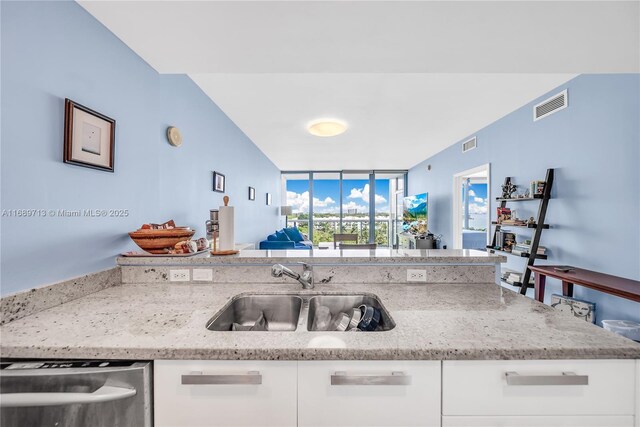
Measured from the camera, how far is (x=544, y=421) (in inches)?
31.0

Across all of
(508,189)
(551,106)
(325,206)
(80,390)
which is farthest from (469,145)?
(80,390)

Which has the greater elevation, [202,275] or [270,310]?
[202,275]

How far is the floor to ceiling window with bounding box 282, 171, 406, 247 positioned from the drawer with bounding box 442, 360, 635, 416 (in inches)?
284

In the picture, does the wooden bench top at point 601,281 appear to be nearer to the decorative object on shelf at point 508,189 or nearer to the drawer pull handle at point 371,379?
the decorative object on shelf at point 508,189

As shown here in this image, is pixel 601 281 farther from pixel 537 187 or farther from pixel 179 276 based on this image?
pixel 179 276

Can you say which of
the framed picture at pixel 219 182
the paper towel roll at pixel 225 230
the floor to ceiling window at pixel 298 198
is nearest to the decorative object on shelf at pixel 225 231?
the paper towel roll at pixel 225 230

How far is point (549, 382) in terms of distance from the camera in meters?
0.77

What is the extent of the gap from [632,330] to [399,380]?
2.21m

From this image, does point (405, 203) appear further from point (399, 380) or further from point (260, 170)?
point (399, 380)

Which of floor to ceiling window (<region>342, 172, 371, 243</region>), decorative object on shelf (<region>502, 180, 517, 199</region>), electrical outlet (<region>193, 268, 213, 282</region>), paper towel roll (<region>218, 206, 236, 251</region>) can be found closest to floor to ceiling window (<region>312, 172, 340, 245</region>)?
floor to ceiling window (<region>342, 172, 371, 243</region>)

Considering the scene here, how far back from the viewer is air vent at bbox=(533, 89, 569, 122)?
2.56 meters

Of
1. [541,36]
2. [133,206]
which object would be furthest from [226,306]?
[541,36]

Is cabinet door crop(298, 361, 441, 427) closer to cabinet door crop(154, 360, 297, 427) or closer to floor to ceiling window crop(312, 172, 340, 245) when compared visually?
cabinet door crop(154, 360, 297, 427)

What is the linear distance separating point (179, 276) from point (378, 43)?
1.78m
